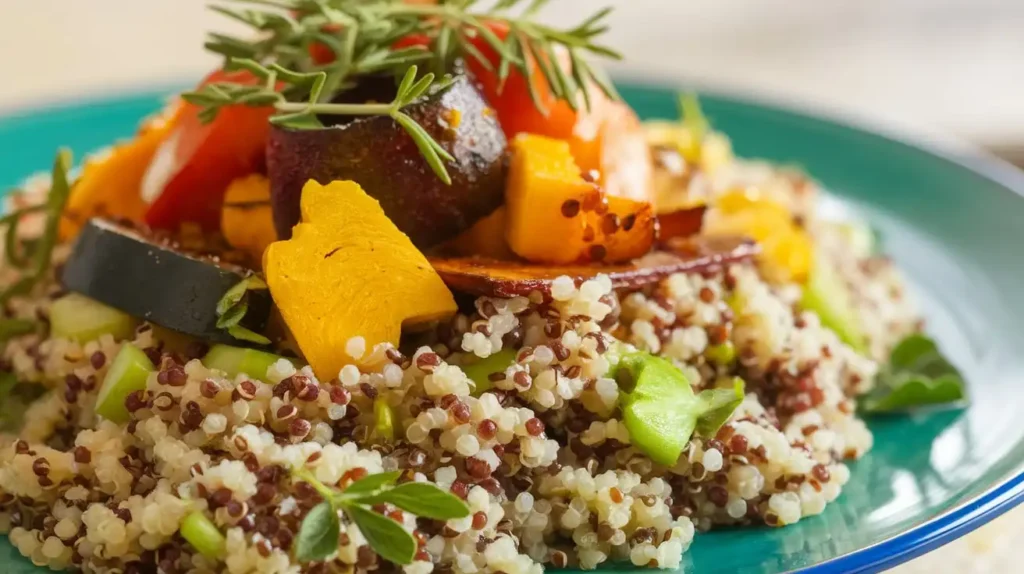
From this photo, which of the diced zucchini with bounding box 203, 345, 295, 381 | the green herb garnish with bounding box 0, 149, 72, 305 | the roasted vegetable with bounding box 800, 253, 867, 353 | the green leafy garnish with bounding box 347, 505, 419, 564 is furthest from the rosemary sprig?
the roasted vegetable with bounding box 800, 253, 867, 353

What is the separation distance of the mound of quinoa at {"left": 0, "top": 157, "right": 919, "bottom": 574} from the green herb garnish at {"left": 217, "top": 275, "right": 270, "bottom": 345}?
0.09 meters

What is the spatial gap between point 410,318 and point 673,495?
1.82ft

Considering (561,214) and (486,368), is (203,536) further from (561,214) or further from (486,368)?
(561,214)

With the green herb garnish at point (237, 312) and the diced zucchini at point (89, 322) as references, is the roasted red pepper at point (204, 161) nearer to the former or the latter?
the diced zucchini at point (89, 322)

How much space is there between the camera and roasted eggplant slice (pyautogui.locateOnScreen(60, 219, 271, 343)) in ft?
6.43

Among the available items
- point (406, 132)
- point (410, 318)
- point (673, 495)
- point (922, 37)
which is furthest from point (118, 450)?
point (922, 37)

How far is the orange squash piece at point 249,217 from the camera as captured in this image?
217cm

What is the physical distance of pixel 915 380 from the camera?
235 centimetres

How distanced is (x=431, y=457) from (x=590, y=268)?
0.50 metres

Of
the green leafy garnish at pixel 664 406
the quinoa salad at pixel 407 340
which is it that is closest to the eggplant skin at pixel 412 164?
the quinoa salad at pixel 407 340

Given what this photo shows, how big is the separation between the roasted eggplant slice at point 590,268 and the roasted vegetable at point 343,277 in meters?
0.07

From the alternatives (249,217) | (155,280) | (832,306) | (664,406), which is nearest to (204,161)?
(249,217)

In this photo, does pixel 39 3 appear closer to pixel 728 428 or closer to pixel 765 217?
pixel 765 217

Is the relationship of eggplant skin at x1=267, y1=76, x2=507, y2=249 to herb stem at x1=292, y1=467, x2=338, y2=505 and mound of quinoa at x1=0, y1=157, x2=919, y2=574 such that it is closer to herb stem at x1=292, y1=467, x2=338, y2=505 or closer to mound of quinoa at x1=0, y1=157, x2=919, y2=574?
mound of quinoa at x1=0, y1=157, x2=919, y2=574
